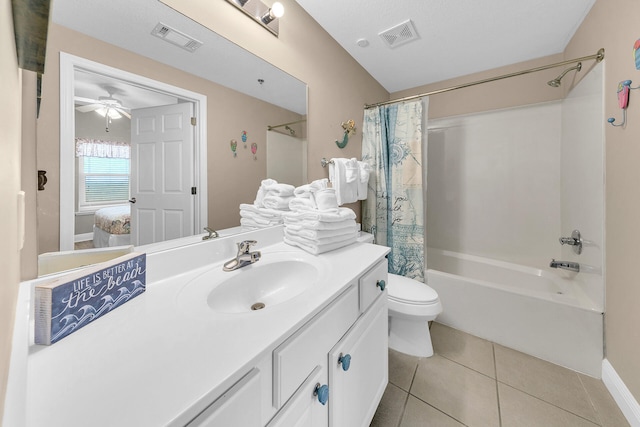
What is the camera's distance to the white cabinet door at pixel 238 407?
38 cm

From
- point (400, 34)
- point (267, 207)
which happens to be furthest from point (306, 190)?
point (400, 34)

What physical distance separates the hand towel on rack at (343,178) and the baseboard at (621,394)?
168cm

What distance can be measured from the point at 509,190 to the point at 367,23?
1915 mm

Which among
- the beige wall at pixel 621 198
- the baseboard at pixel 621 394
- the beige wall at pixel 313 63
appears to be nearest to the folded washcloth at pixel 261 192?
the beige wall at pixel 313 63

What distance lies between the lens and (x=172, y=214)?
943 millimetres

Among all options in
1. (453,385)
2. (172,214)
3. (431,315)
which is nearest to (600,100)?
(431,315)

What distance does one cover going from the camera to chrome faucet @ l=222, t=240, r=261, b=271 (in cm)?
93

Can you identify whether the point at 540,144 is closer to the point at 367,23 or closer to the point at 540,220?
the point at 540,220

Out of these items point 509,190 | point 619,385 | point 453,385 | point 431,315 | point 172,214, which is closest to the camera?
point 172,214

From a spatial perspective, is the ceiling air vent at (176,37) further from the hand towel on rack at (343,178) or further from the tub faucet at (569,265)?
the tub faucet at (569,265)

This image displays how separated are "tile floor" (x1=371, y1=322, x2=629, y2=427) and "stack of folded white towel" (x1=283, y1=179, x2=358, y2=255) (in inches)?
34.3

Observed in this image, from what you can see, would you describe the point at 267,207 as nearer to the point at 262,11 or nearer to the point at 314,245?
the point at 314,245

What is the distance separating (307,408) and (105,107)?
3.53 feet

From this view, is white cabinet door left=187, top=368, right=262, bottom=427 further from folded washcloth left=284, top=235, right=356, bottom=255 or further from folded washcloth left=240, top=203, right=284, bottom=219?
folded washcloth left=240, top=203, right=284, bottom=219
